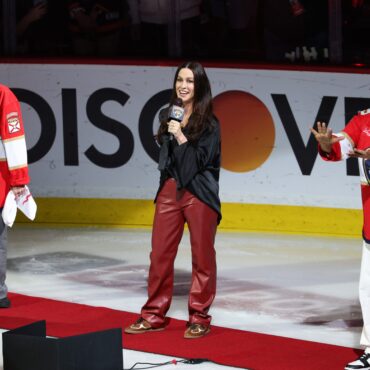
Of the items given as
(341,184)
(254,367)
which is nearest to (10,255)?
(341,184)

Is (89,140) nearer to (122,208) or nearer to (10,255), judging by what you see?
(122,208)

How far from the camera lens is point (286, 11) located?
10.5 m

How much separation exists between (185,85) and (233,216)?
3511 mm

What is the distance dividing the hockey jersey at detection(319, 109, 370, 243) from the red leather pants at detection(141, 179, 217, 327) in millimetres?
1035

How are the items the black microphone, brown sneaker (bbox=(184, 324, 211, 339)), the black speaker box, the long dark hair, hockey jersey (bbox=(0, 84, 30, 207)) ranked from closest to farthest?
the black speaker box, the black microphone, the long dark hair, brown sneaker (bbox=(184, 324, 211, 339)), hockey jersey (bbox=(0, 84, 30, 207))

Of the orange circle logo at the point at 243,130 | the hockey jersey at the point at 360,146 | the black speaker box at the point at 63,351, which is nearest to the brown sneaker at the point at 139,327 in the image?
the black speaker box at the point at 63,351

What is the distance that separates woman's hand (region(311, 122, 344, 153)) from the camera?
6238mm

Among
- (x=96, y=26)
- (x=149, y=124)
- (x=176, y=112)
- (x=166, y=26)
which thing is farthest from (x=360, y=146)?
(x=96, y=26)

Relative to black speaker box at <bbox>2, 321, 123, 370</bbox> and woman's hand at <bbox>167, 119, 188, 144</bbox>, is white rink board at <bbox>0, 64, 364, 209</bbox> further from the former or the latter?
black speaker box at <bbox>2, 321, 123, 370</bbox>

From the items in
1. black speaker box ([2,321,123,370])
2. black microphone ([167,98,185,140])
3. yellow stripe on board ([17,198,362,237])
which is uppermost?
black microphone ([167,98,185,140])

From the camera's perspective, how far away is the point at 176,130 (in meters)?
6.76

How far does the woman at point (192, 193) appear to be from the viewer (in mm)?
7086

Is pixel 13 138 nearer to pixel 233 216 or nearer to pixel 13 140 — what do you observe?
pixel 13 140

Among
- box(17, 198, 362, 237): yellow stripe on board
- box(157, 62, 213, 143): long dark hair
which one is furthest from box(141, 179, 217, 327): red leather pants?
box(17, 198, 362, 237): yellow stripe on board
